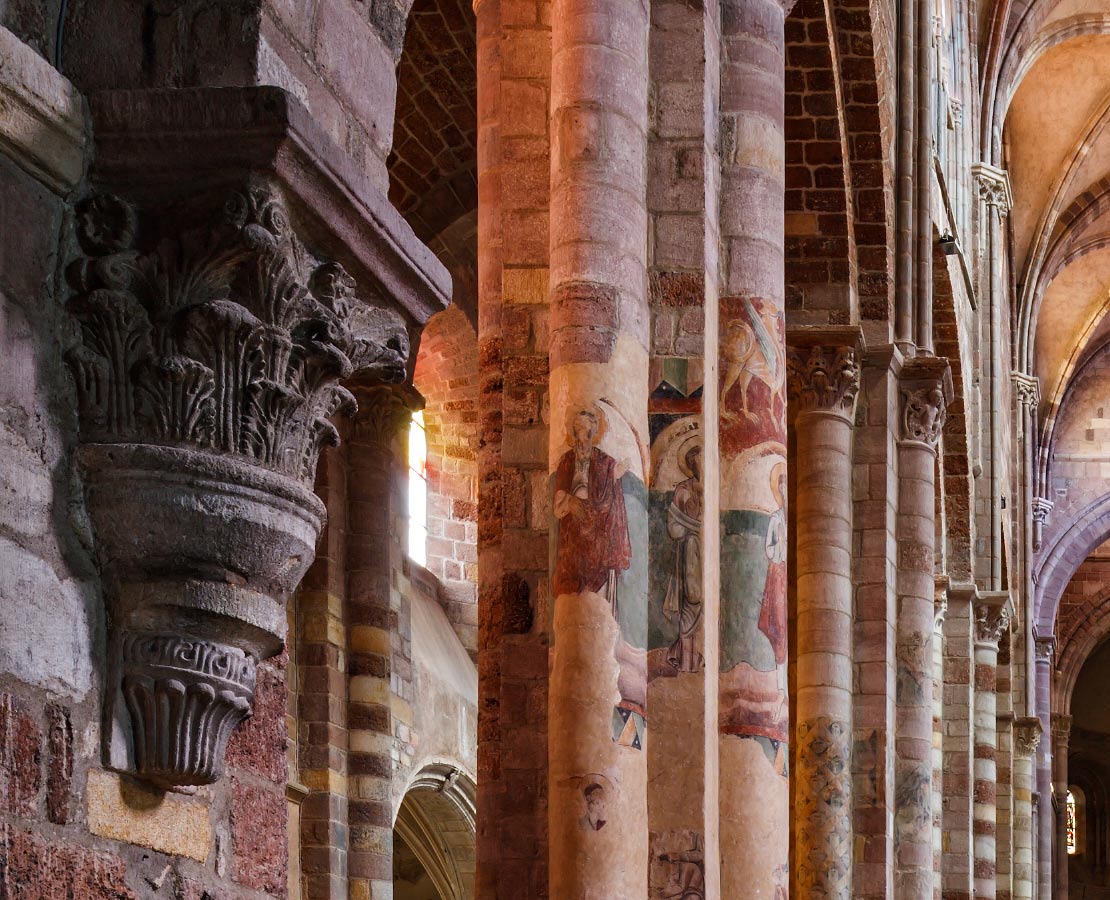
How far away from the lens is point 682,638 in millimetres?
7840

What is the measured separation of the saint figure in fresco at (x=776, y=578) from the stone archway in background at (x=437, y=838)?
26.8 feet

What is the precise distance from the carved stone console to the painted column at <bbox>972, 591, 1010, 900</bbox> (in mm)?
17819

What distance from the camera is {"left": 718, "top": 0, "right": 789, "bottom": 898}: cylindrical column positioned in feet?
26.3

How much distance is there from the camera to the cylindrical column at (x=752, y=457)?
802 centimetres

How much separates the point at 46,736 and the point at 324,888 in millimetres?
10798

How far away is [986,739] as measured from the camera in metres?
21.2

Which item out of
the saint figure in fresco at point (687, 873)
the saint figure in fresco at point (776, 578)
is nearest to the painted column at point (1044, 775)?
the saint figure in fresco at point (776, 578)

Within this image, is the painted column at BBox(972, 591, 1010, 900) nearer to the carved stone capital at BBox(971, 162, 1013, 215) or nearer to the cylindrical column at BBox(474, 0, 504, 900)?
the carved stone capital at BBox(971, 162, 1013, 215)

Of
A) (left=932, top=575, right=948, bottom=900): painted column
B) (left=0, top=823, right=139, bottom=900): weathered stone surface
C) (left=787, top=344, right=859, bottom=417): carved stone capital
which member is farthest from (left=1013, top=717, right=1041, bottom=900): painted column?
(left=0, top=823, right=139, bottom=900): weathered stone surface

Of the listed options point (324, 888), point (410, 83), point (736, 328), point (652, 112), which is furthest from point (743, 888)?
point (410, 83)

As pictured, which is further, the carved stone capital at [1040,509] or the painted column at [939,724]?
the carved stone capital at [1040,509]

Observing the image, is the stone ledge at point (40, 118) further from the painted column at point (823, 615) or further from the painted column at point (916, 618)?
the painted column at point (916, 618)

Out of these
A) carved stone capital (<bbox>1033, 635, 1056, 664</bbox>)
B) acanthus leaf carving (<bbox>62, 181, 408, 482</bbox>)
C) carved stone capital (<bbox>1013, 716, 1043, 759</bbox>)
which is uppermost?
carved stone capital (<bbox>1033, 635, 1056, 664</bbox>)

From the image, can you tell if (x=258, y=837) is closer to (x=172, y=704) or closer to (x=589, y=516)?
(x=172, y=704)
